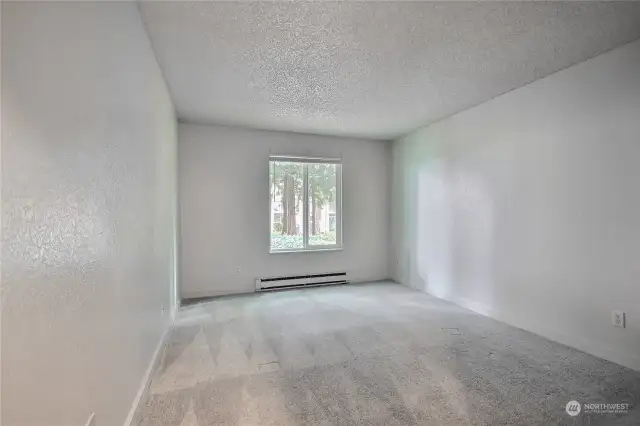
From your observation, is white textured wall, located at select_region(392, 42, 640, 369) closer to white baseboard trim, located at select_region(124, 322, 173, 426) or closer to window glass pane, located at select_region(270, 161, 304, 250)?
window glass pane, located at select_region(270, 161, 304, 250)

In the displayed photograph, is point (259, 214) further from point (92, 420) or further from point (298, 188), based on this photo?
point (92, 420)

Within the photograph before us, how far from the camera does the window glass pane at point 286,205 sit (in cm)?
481

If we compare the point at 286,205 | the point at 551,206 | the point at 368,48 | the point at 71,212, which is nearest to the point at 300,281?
the point at 286,205

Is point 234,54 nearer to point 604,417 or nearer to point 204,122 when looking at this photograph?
point 204,122

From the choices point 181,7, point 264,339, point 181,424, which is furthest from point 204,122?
point 181,424

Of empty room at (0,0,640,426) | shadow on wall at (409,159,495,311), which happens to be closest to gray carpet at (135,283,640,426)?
empty room at (0,0,640,426)

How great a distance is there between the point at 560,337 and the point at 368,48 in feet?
9.63

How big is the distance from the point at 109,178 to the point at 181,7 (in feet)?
3.70

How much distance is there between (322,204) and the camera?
→ 511 centimetres

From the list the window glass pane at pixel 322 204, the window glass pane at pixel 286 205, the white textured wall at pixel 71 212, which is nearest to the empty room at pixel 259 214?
the white textured wall at pixel 71 212

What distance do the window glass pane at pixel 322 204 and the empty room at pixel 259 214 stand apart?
2.34ft

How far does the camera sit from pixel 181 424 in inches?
68.4

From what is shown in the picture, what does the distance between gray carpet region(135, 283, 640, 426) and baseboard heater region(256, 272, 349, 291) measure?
1098 millimetres

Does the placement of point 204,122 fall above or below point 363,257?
above
